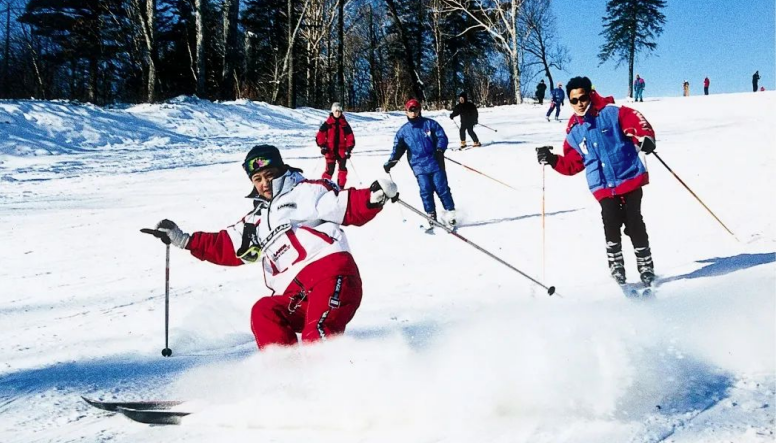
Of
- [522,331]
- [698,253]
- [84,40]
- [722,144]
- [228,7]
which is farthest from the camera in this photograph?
[84,40]

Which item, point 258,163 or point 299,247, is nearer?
point 299,247

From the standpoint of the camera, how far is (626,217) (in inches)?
181

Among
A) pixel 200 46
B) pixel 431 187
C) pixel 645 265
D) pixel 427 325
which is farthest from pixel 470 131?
pixel 200 46

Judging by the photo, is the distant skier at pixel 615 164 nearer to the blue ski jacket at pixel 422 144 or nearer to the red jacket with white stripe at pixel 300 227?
the red jacket with white stripe at pixel 300 227

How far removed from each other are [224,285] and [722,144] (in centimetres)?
1092

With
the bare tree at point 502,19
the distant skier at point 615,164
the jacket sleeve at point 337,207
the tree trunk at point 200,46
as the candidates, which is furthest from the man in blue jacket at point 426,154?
the bare tree at point 502,19

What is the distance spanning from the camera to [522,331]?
11.8 feet

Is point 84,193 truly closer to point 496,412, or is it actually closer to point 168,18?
point 496,412

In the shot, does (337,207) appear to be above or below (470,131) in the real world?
below

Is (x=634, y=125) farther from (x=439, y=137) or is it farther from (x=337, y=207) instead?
(x=439, y=137)

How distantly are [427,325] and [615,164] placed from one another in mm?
1969

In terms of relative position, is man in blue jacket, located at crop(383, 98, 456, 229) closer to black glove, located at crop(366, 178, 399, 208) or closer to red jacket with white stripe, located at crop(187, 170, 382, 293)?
red jacket with white stripe, located at crop(187, 170, 382, 293)

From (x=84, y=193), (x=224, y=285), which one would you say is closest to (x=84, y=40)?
Result: (x=84, y=193)

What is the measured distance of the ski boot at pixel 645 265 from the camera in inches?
180
